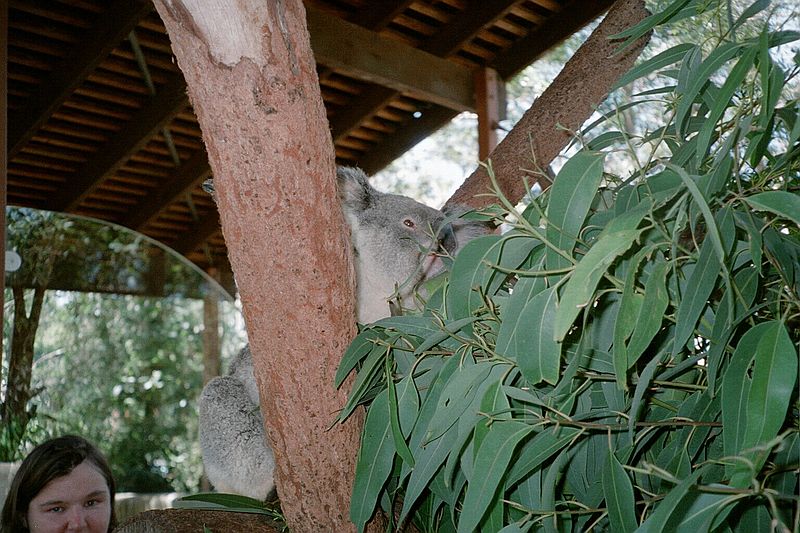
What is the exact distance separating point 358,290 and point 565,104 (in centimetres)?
97

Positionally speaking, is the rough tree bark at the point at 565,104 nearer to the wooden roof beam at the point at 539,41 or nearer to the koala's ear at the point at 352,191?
the koala's ear at the point at 352,191

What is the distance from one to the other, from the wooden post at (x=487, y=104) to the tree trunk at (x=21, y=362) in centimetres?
269

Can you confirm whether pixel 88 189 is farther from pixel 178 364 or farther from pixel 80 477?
pixel 80 477

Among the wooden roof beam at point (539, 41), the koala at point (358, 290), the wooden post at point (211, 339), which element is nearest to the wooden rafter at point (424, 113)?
the wooden roof beam at point (539, 41)

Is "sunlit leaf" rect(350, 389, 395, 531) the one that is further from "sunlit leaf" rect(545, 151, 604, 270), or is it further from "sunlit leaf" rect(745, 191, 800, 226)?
"sunlit leaf" rect(745, 191, 800, 226)

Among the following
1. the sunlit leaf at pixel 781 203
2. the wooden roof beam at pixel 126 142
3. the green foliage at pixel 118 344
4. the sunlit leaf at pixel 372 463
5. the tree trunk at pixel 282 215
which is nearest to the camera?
the sunlit leaf at pixel 781 203

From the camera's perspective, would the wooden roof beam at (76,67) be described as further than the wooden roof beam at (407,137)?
No

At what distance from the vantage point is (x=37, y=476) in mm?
2822

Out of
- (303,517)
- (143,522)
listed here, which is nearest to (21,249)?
(143,522)

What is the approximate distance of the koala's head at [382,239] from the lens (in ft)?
6.89

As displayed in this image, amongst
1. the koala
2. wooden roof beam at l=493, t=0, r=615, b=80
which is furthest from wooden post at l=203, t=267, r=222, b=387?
Result: the koala

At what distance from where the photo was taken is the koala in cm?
194

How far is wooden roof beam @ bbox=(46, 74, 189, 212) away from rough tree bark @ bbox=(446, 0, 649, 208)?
336cm

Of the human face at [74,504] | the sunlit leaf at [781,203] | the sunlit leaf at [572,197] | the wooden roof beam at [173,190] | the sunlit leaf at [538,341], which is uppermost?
the wooden roof beam at [173,190]
